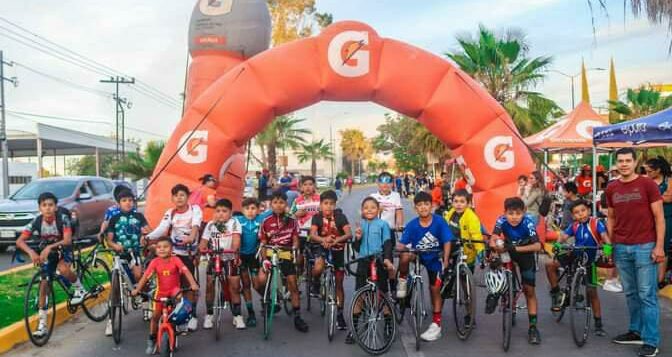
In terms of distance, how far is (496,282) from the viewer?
6625 millimetres

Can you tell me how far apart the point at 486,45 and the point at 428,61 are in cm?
1324

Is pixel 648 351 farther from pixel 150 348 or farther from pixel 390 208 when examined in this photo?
pixel 150 348

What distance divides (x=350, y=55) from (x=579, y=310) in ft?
19.0

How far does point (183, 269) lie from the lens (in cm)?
637

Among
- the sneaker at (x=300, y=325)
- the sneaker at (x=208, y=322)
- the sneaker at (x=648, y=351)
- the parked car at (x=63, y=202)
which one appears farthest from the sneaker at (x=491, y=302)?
the parked car at (x=63, y=202)

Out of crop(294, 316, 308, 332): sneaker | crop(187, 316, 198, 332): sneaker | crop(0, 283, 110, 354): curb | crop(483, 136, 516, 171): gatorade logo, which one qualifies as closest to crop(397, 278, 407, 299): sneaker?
crop(294, 316, 308, 332): sneaker

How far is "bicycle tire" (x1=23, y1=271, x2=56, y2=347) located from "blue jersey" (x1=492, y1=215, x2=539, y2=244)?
490cm

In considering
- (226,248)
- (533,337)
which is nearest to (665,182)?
(533,337)

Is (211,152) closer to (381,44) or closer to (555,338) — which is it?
(381,44)

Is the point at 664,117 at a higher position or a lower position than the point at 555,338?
higher

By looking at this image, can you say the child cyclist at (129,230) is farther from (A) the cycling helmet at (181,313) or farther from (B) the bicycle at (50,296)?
(A) the cycling helmet at (181,313)

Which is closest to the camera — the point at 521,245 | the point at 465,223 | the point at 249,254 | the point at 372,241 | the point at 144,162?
the point at 521,245

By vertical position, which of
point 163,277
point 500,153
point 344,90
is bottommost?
point 163,277

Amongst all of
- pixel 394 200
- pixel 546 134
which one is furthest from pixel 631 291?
pixel 546 134
